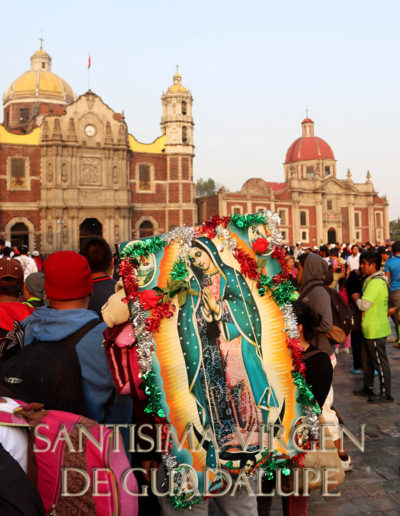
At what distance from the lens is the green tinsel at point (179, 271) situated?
84.4 inches

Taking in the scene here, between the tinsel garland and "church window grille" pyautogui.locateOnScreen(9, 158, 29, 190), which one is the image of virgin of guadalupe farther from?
"church window grille" pyautogui.locateOnScreen(9, 158, 29, 190)

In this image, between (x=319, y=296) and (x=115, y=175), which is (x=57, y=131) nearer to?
(x=115, y=175)

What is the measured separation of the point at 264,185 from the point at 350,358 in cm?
3611

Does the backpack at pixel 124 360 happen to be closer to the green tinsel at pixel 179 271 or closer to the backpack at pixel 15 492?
the green tinsel at pixel 179 271

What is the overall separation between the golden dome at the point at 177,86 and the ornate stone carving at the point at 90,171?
774 centimetres

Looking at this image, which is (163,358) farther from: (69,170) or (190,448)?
(69,170)

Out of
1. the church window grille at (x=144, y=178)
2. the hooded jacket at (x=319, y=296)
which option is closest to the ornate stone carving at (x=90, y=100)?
the church window grille at (x=144, y=178)

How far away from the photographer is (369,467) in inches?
154

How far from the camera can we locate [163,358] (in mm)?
2088

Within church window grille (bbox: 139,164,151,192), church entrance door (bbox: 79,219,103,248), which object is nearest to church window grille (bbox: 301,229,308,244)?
church window grille (bbox: 139,164,151,192)

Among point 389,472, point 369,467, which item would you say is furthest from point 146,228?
point 389,472

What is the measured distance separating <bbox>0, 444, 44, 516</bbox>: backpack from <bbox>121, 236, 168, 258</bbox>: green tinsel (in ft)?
3.42

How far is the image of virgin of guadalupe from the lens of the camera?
81.0 inches

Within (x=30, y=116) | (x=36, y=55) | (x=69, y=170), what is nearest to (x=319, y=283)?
(x=69, y=170)
